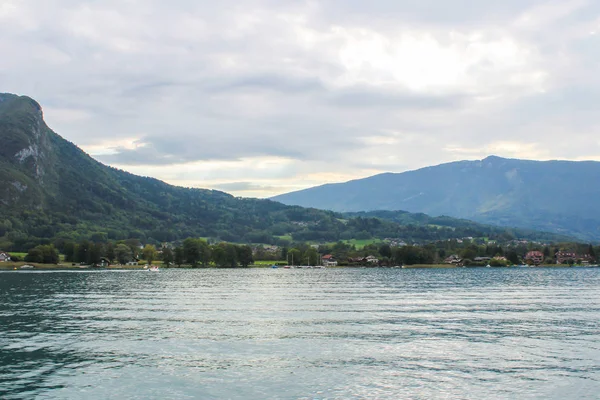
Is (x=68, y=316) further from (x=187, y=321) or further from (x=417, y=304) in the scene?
(x=417, y=304)

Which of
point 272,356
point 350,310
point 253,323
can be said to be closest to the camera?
point 272,356

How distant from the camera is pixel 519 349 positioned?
46.8 meters

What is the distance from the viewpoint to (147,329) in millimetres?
58312

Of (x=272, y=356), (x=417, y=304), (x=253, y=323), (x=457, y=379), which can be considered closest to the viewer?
(x=457, y=379)

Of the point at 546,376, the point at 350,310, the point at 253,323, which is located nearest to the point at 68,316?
the point at 253,323

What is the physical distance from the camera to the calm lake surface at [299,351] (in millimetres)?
34906

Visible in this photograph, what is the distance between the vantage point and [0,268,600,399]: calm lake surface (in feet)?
115

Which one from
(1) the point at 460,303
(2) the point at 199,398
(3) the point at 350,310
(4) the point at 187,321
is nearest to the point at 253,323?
(4) the point at 187,321

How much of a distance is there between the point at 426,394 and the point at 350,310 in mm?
42069

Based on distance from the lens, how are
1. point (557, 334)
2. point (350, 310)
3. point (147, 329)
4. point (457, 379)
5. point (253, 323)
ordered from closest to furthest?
point (457, 379) → point (557, 334) → point (147, 329) → point (253, 323) → point (350, 310)

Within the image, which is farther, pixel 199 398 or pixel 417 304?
pixel 417 304

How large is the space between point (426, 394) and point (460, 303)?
55.0m

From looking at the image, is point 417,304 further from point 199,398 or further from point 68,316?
point 199,398

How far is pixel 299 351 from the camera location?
46281 mm
